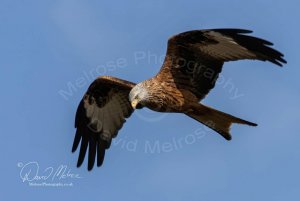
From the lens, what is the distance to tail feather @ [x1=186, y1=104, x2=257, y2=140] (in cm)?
1352

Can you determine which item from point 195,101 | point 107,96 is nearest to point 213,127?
point 195,101

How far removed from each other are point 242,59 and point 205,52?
0.67 metres

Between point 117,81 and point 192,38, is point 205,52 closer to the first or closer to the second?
point 192,38

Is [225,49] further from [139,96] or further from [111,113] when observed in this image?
[111,113]

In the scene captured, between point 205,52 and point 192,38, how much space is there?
422 mm

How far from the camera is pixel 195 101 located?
45.5ft

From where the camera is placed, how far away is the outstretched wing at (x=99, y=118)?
15438 millimetres

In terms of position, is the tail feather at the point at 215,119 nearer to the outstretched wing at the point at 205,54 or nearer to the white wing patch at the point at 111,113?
the outstretched wing at the point at 205,54

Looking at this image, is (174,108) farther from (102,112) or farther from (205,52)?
(102,112)

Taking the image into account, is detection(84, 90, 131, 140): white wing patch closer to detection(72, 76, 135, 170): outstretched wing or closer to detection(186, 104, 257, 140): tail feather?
detection(72, 76, 135, 170): outstretched wing

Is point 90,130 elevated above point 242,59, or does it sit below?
below

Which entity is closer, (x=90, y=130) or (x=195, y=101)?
(x=195, y=101)

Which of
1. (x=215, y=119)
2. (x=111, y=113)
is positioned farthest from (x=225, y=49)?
(x=111, y=113)

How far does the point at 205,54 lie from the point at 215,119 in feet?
3.64
